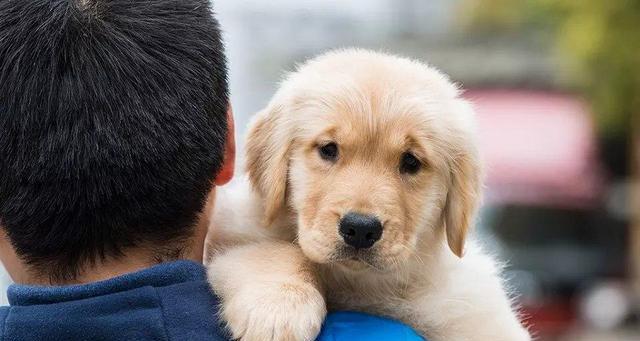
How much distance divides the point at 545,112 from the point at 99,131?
73.3 ft

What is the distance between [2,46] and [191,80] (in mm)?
453

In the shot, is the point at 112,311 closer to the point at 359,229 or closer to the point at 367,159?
the point at 359,229

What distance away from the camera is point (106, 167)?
8.83 feet

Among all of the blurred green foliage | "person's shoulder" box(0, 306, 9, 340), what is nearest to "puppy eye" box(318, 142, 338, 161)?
"person's shoulder" box(0, 306, 9, 340)

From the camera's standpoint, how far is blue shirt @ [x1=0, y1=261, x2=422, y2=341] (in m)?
2.64

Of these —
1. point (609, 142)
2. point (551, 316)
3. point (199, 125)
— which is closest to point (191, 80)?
point (199, 125)

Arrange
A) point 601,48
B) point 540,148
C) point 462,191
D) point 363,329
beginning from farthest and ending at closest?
point 540,148 → point 601,48 → point 462,191 → point 363,329

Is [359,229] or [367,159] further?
[367,159]

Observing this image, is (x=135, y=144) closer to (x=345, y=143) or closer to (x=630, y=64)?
(x=345, y=143)

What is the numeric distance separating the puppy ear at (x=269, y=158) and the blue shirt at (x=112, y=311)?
2.85 feet

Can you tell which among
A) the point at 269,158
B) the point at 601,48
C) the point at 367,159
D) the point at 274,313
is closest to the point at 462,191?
the point at 367,159

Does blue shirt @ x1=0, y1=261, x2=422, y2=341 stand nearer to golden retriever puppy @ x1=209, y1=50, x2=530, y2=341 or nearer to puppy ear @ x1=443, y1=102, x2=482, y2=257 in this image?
golden retriever puppy @ x1=209, y1=50, x2=530, y2=341

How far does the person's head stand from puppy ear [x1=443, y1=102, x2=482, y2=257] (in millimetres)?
1034

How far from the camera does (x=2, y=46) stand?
2.76m
